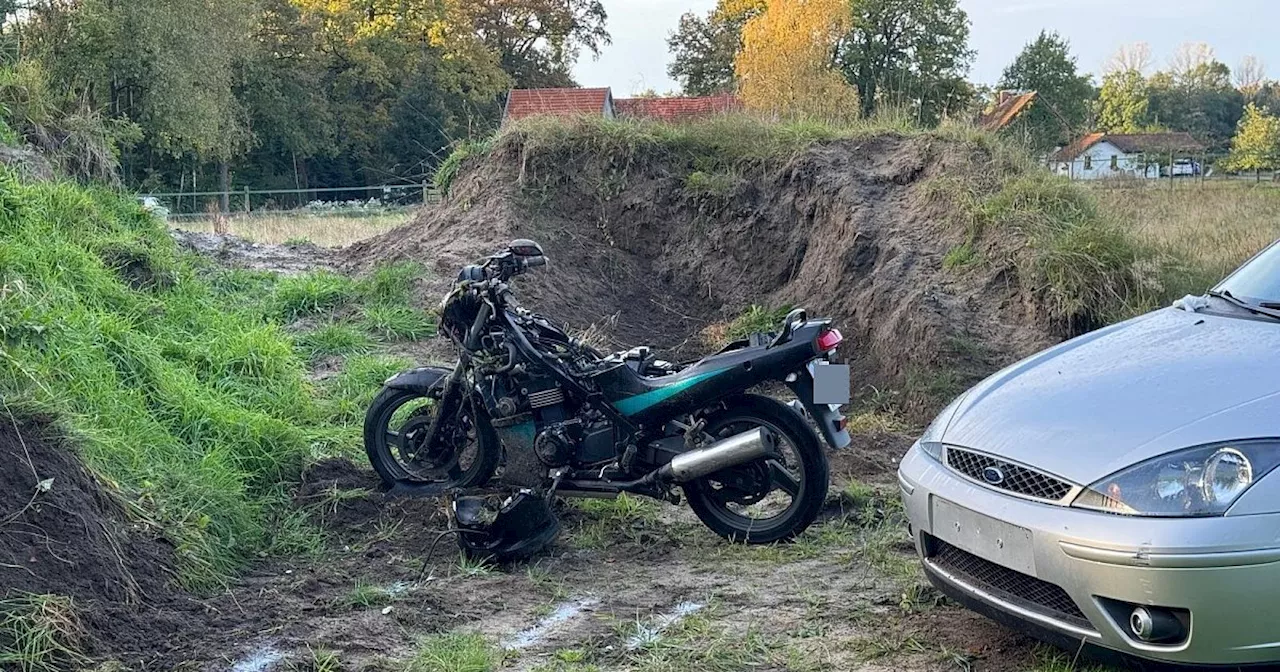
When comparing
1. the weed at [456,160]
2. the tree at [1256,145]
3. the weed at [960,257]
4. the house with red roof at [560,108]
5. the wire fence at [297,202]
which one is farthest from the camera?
the tree at [1256,145]

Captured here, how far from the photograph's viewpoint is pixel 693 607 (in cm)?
437

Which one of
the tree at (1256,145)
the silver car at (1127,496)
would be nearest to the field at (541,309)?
the silver car at (1127,496)

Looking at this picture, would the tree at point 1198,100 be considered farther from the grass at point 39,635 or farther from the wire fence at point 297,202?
the grass at point 39,635

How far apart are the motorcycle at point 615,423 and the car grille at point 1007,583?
1.29m

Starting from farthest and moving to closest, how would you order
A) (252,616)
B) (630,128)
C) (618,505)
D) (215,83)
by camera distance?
(215,83), (630,128), (618,505), (252,616)

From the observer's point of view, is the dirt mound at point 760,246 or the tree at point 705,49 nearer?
the dirt mound at point 760,246

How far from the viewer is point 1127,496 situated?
298 centimetres

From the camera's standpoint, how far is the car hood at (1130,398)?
9.99 feet

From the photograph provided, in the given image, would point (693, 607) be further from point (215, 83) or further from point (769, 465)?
point (215, 83)

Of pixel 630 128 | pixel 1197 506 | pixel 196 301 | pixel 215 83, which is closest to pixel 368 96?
pixel 215 83

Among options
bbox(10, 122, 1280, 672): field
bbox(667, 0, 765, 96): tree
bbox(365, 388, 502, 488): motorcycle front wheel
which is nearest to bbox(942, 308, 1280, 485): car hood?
bbox(10, 122, 1280, 672): field

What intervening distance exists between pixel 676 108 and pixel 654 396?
8549 millimetres

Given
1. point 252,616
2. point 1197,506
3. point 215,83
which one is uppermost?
point 215,83

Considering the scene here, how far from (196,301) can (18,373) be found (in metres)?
3.56
